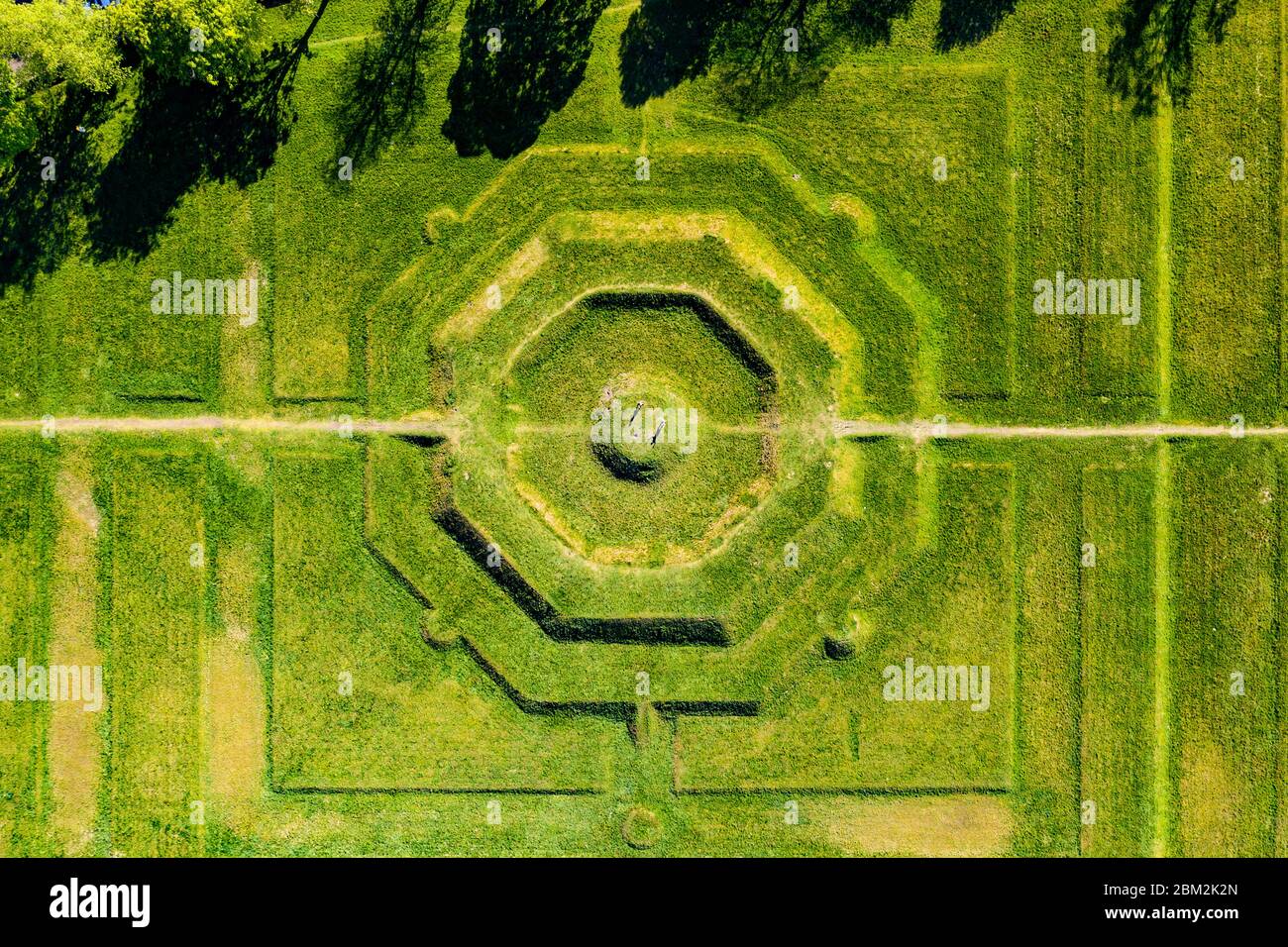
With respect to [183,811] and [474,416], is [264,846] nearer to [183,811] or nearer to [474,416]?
[183,811]

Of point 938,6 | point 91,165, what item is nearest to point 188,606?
point 91,165

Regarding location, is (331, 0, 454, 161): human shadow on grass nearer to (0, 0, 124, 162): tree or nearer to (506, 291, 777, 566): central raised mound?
(0, 0, 124, 162): tree

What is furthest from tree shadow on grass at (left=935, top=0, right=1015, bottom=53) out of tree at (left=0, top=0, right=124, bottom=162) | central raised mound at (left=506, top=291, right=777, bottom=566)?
tree at (left=0, top=0, right=124, bottom=162)

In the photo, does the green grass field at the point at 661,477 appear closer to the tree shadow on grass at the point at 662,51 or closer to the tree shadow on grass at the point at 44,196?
the tree shadow on grass at the point at 44,196

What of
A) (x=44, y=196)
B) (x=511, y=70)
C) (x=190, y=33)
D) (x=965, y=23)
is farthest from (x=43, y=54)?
(x=965, y=23)

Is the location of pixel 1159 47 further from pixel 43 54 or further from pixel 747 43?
pixel 43 54

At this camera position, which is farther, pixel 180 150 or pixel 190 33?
pixel 180 150
